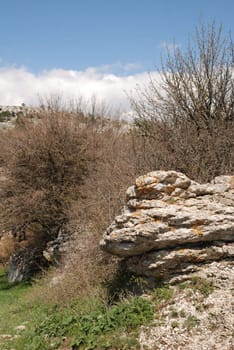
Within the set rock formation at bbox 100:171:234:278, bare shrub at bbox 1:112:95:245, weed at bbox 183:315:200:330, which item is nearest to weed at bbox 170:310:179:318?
weed at bbox 183:315:200:330

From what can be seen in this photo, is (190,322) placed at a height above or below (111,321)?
above

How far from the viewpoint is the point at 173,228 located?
6660 millimetres

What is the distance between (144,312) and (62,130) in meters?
10.9

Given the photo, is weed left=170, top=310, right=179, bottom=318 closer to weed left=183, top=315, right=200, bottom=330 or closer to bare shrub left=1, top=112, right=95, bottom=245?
weed left=183, top=315, right=200, bottom=330

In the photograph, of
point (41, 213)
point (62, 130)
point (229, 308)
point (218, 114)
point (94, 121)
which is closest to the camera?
point (229, 308)

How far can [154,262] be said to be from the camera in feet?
22.2

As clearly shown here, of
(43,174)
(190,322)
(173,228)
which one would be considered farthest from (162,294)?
(43,174)

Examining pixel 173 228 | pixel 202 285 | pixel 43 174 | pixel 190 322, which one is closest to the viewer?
pixel 190 322

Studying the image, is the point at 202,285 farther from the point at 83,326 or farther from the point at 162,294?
the point at 83,326

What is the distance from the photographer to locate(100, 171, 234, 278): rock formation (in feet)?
21.7

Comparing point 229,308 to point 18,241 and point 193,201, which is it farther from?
point 18,241

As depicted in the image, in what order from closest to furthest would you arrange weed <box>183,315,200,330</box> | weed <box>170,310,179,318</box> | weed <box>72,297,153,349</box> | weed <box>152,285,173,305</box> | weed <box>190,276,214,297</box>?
weed <box>183,315,200,330</box> < weed <box>170,310,179,318</box> < weed <box>72,297,153,349</box> < weed <box>190,276,214,297</box> < weed <box>152,285,173,305</box>

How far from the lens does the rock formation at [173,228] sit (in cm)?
662

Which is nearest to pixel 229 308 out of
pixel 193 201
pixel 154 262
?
pixel 154 262
